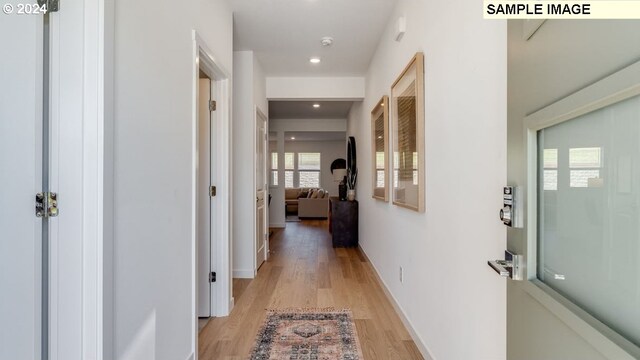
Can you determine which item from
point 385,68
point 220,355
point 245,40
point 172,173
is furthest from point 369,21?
point 220,355

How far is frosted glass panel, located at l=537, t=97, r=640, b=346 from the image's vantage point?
49cm

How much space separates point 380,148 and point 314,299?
1658 millimetres

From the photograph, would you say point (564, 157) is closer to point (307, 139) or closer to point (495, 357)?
point (495, 357)

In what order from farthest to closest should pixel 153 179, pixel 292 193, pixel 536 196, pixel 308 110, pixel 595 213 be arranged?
pixel 292 193, pixel 308 110, pixel 153 179, pixel 536 196, pixel 595 213

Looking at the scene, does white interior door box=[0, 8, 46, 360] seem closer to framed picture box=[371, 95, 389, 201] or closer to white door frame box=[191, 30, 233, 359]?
white door frame box=[191, 30, 233, 359]

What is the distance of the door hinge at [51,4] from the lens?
3.22 feet

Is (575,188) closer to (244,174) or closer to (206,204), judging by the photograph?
(206,204)

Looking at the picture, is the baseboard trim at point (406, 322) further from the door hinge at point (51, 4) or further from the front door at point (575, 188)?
the door hinge at point (51, 4)

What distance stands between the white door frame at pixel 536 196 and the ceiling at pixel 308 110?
513 centimetres

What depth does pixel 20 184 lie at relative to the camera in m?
0.94

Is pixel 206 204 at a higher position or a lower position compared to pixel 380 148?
lower

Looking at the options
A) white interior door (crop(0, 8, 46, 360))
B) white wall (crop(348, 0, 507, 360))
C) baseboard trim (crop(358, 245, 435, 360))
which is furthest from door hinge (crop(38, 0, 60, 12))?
baseboard trim (crop(358, 245, 435, 360))

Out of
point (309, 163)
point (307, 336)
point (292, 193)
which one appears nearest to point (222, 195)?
point (307, 336)

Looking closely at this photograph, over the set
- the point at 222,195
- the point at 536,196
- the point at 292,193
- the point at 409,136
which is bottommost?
the point at 292,193
